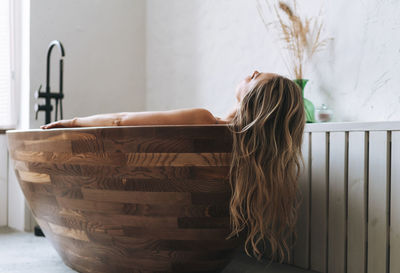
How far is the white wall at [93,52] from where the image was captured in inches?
102

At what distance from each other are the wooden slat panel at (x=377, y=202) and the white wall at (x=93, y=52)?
1.93m

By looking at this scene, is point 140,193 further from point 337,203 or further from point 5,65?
point 5,65

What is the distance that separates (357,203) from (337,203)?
86 millimetres

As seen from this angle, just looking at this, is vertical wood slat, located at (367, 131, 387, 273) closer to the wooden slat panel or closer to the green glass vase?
the wooden slat panel

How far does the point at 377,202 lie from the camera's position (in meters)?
1.44

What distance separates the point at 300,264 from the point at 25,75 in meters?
1.96

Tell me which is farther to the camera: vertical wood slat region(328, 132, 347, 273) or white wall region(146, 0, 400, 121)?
white wall region(146, 0, 400, 121)

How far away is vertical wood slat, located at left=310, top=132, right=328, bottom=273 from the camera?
162 centimetres

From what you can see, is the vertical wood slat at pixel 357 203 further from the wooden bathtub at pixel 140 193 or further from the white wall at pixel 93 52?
the white wall at pixel 93 52

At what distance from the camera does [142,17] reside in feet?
10.1

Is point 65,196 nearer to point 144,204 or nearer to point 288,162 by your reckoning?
point 144,204

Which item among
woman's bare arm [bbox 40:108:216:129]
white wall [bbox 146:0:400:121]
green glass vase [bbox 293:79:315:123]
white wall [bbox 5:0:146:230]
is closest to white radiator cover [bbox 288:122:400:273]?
green glass vase [bbox 293:79:315:123]

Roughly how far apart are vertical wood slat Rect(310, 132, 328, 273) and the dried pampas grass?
390 millimetres

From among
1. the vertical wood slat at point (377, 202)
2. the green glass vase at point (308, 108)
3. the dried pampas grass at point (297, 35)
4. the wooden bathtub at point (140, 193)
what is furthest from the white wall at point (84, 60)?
the vertical wood slat at point (377, 202)
